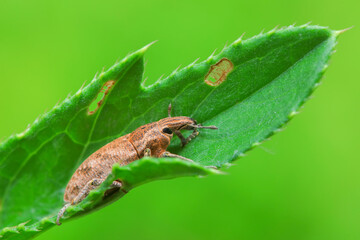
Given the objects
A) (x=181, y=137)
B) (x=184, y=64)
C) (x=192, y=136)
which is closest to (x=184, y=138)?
(x=181, y=137)

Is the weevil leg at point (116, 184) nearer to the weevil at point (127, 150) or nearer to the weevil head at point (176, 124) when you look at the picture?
the weevil at point (127, 150)

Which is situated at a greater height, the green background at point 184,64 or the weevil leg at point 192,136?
the green background at point 184,64

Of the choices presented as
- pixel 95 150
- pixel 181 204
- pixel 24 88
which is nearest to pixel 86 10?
pixel 24 88

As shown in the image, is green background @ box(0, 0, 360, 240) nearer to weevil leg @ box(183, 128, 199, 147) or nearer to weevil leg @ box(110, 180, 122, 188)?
weevil leg @ box(183, 128, 199, 147)

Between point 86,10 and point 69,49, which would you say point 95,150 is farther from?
point 86,10

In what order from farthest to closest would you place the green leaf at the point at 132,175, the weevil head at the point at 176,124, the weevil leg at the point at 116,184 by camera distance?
the weevil head at the point at 176,124 → the weevil leg at the point at 116,184 → the green leaf at the point at 132,175

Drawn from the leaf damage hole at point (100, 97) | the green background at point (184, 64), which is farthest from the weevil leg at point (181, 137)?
the green background at point (184, 64)
